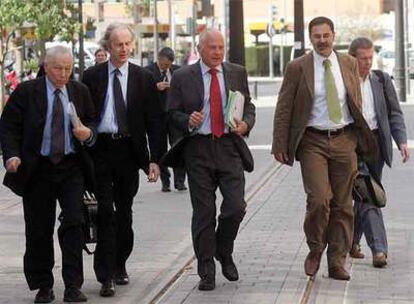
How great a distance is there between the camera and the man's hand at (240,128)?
25.2 ft

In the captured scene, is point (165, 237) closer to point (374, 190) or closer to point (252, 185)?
point (374, 190)

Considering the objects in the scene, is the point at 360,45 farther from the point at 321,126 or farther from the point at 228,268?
the point at 228,268

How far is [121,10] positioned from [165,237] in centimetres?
6756

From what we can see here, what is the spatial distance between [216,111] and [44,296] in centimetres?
179

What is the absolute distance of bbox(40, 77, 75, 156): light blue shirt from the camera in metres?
7.37

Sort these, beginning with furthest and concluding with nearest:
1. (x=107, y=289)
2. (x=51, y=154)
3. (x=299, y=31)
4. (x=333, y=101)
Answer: (x=299, y=31) < (x=333, y=101) < (x=107, y=289) < (x=51, y=154)

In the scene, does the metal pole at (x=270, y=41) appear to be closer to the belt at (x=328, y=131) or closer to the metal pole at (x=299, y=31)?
the metal pole at (x=299, y=31)

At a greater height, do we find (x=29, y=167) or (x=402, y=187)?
(x=29, y=167)

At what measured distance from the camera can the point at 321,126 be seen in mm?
7840

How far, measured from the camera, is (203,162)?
7.80m

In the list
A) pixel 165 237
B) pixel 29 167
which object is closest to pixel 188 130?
pixel 29 167

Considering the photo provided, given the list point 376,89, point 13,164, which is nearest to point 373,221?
point 376,89

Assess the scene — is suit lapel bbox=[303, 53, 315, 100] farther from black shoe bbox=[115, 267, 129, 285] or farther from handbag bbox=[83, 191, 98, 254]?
black shoe bbox=[115, 267, 129, 285]

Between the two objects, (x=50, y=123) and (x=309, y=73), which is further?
(x=309, y=73)
